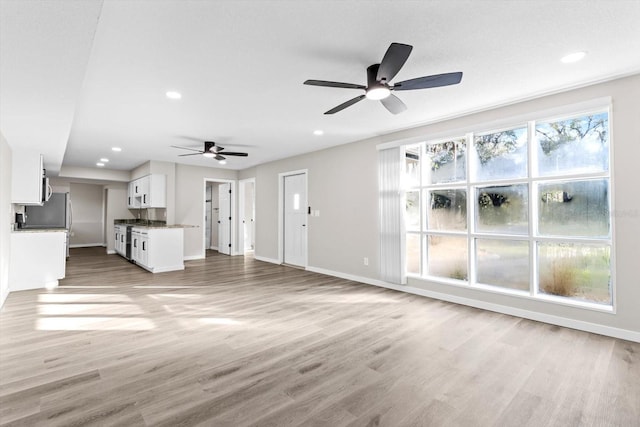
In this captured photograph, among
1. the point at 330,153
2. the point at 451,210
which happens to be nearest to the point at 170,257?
the point at 330,153

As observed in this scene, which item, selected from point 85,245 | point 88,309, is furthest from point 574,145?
point 85,245

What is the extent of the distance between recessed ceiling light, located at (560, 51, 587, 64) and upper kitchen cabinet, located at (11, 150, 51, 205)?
7223 mm

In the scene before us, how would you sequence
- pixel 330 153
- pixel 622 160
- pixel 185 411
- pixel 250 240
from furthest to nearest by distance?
pixel 250 240
pixel 330 153
pixel 622 160
pixel 185 411

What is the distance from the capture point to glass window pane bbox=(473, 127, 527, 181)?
3.71 m

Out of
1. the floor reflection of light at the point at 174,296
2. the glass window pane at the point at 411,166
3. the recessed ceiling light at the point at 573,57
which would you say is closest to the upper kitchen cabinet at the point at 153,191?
the floor reflection of light at the point at 174,296

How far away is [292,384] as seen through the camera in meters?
2.15

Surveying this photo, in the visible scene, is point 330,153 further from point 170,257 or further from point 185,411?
point 185,411

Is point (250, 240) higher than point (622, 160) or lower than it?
lower

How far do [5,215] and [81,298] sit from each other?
5.33ft

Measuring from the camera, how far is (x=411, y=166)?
4824 millimetres

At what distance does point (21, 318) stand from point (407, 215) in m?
5.11

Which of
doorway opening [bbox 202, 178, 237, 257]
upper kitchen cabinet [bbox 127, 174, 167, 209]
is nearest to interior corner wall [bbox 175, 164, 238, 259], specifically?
doorway opening [bbox 202, 178, 237, 257]

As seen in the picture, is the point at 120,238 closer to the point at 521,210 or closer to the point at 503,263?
the point at 503,263

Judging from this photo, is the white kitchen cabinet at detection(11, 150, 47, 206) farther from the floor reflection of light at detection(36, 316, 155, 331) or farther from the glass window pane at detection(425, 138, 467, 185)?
the glass window pane at detection(425, 138, 467, 185)
